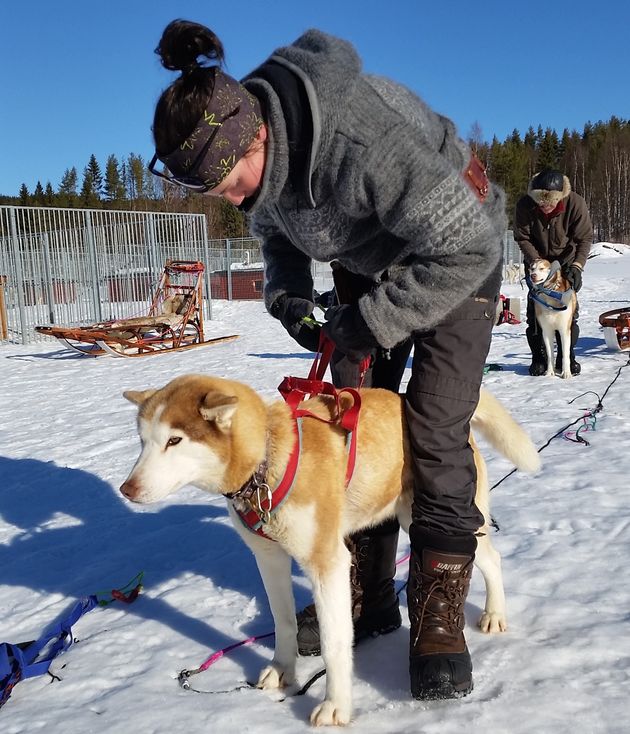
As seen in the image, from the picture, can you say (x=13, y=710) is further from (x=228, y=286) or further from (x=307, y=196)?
(x=228, y=286)

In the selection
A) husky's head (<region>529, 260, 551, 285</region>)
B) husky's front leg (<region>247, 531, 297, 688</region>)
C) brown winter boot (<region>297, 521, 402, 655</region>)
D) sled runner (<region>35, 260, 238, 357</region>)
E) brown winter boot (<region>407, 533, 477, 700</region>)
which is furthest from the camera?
sled runner (<region>35, 260, 238, 357</region>)

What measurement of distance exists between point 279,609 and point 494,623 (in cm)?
81

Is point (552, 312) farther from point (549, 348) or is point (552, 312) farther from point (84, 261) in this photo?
point (84, 261)

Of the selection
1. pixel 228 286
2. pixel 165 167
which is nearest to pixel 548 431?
pixel 165 167

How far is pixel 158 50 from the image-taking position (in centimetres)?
176

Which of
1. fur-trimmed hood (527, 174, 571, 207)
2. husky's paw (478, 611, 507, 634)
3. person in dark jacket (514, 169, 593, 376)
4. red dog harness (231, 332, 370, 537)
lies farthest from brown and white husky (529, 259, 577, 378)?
red dog harness (231, 332, 370, 537)

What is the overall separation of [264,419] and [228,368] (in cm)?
719

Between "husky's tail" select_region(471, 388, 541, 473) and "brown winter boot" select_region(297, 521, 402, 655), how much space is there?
0.51 meters

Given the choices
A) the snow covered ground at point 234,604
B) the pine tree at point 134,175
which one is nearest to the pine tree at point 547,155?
the pine tree at point 134,175

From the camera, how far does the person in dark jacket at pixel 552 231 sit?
22.3ft

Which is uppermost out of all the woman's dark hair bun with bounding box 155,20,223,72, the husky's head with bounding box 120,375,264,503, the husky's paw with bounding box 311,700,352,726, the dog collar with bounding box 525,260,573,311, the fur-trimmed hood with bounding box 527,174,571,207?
the fur-trimmed hood with bounding box 527,174,571,207

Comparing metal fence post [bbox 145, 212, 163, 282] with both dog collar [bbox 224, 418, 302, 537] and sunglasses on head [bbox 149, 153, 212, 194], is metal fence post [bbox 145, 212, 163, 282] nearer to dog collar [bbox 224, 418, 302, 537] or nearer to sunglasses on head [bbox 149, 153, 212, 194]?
sunglasses on head [bbox 149, 153, 212, 194]

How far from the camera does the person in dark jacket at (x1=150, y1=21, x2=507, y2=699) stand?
5.47ft

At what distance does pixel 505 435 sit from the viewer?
233 centimetres
